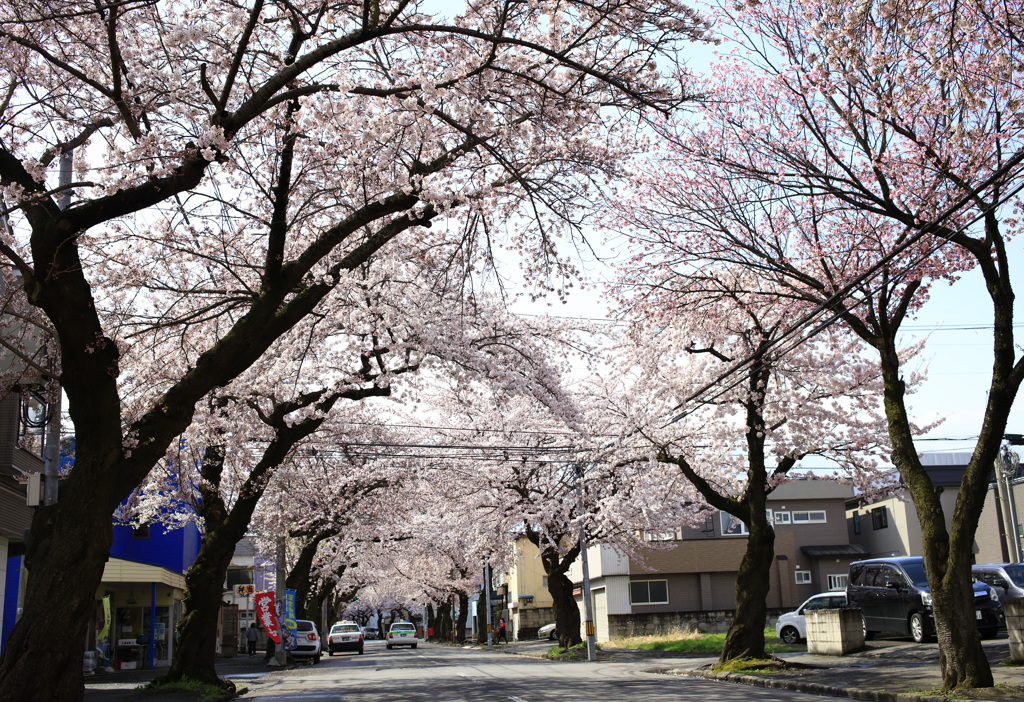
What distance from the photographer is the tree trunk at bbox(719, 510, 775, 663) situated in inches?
729

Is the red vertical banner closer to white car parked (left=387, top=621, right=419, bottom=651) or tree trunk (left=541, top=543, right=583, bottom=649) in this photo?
tree trunk (left=541, top=543, right=583, bottom=649)

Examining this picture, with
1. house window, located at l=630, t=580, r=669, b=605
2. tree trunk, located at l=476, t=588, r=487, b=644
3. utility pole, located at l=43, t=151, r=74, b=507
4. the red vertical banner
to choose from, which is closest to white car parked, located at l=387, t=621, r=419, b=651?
tree trunk, located at l=476, t=588, r=487, b=644

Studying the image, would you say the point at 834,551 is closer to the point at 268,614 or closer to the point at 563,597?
the point at 563,597

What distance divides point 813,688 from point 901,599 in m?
8.69

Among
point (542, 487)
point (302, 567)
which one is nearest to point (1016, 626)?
point (542, 487)

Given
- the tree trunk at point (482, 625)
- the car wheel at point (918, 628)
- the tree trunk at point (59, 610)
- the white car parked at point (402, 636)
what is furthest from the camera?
the white car parked at point (402, 636)

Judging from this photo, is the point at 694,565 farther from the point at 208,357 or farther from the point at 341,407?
the point at 208,357

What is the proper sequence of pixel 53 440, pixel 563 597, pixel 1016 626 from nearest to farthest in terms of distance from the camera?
pixel 1016 626, pixel 53 440, pixel 563 597

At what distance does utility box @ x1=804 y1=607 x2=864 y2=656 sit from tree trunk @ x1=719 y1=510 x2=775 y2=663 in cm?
246

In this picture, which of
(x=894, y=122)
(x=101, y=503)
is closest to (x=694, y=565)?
(x=894, y=122)

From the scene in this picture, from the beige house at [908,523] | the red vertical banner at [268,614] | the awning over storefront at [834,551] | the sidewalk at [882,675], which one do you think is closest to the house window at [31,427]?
the red vertical banner at [268,614]

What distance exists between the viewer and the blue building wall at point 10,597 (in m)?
21.1

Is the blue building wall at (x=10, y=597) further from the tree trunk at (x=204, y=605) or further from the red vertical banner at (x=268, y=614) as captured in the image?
the red vertical banner at (x=268, y=614)

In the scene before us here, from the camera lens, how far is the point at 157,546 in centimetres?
3519
